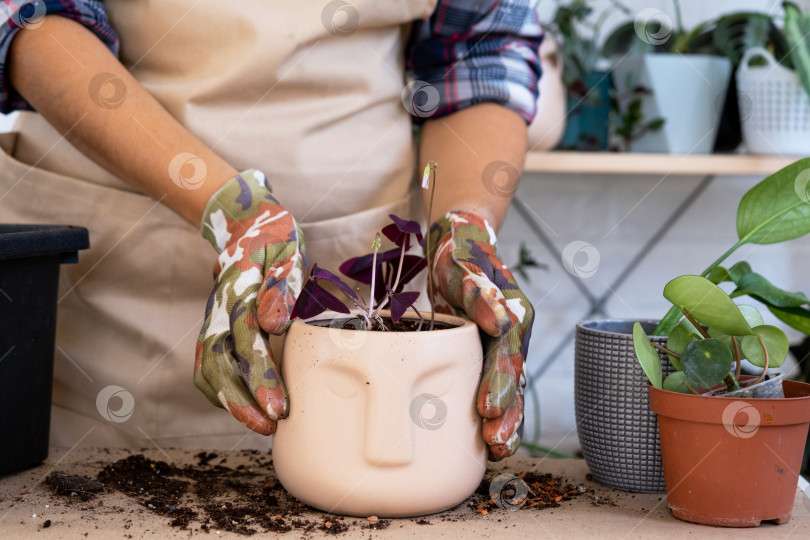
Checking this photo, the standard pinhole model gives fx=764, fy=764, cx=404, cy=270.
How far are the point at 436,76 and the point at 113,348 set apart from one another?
1.43 ft

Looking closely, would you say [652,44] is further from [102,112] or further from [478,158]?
[102,112]

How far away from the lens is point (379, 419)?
45 cm

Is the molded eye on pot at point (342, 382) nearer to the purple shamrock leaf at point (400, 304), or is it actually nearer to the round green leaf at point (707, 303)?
the purple shamrock leaf at point (400, 304)

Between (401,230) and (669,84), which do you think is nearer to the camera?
(401,230)

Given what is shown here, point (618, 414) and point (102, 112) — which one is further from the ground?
point (102, 112)

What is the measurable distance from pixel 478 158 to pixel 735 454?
1.26 ft

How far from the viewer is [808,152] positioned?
137cm

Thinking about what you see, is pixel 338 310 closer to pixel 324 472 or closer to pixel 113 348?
pixel 324 472

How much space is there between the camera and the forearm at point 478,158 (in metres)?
0.73

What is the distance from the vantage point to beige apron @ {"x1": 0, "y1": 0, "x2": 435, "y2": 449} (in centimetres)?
72

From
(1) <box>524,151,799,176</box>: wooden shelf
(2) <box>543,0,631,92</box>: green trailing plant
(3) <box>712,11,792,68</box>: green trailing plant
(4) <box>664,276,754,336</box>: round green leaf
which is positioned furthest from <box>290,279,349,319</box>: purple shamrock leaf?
(3) <box>712,11,792,68</box>: green trailing plant

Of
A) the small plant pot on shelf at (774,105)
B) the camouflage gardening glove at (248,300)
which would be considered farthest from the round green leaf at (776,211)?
the small plant pot on shelf at (774,105)

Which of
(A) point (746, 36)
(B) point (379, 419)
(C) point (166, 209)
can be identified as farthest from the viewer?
(A) point (746, 36)

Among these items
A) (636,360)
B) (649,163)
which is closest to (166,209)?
(636,360)
